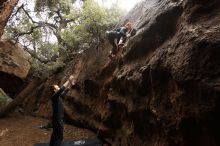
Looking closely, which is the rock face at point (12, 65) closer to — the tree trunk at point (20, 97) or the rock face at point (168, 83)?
the tree trunk at point (20, 97)

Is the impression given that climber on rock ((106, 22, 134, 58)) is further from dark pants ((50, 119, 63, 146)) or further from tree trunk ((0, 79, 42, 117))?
tree trunk ((0, 79, 42, 117))

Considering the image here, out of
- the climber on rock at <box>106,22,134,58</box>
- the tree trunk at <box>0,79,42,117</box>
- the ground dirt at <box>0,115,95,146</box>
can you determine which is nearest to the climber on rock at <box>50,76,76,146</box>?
the ground dirt at <box>0,115,95,146</box>

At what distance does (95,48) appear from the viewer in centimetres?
1229

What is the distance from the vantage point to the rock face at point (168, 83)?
15.7ft

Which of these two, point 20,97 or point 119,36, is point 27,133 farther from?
point 119,36

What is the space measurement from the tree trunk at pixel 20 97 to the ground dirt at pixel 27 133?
2.56 feet

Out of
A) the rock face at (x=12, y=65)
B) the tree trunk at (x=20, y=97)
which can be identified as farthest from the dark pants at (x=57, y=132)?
the rock face at (x=12, y=65)

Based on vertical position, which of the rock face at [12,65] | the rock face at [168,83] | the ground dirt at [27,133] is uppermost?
the rock face at [12,65]

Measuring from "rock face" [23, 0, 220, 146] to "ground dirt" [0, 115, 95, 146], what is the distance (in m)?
0.76

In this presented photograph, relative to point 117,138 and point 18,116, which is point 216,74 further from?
point 18,116

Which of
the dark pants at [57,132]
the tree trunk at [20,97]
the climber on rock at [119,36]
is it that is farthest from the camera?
the tree trunk at [20,97]

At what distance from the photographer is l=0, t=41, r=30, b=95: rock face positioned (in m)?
14.2

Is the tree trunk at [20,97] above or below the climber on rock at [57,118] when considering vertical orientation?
above

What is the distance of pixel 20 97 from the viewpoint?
46.7 feet
